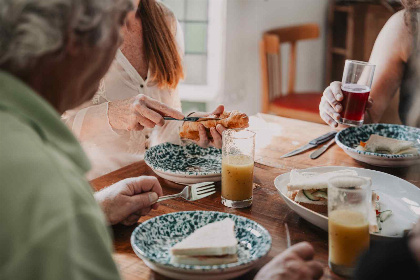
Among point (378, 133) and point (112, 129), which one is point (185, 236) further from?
point (378, 133)

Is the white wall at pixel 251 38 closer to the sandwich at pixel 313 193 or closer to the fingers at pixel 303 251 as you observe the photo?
the sandwich at pixel 313 193

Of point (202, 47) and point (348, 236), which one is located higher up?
point (202, 47)

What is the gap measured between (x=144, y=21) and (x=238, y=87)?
2.16 metres

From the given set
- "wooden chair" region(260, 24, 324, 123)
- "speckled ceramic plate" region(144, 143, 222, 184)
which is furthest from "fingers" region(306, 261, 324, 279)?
"wooden chair" region(260, 24, 324, 123)

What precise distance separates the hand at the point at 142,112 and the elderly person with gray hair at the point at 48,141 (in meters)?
0.78

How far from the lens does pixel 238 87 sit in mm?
4238

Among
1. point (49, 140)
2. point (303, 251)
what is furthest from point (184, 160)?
point (49, 140)

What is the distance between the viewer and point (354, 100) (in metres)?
1.89

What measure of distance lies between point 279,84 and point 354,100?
2191 millimetres

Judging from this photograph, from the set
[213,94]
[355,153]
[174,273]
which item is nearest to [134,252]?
[174,273]

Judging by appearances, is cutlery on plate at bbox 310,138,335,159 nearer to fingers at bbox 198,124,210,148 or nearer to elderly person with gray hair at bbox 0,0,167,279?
fingers at bbox 198,124,210,148

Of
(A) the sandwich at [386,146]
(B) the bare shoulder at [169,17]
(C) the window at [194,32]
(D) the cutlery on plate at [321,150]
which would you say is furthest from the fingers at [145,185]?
(C) the window at [194,32]

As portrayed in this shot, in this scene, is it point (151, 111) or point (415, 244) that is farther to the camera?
→ point (151, 111)

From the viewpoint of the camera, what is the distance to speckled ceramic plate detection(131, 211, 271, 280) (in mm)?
997
